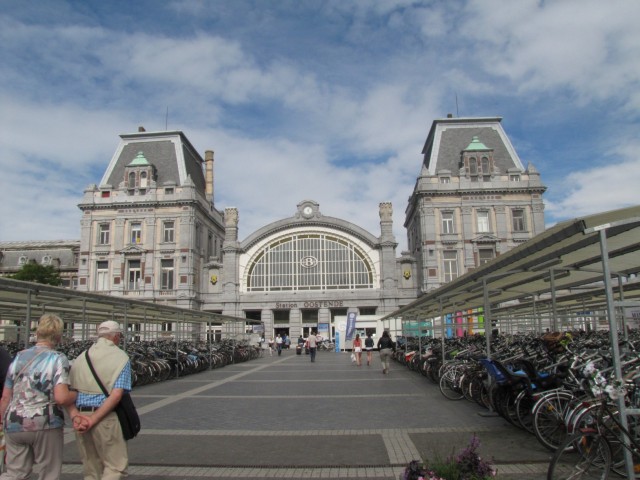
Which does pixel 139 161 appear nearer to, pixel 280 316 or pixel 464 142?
pixel 280 316

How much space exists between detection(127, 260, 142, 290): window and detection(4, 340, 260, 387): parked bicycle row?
82.9 ft

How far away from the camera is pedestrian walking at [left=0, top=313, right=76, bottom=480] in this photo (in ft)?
14.8

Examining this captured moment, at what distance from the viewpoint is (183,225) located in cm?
5031

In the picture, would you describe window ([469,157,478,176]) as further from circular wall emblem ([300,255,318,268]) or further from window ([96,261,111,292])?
window ([96,261,111,292])

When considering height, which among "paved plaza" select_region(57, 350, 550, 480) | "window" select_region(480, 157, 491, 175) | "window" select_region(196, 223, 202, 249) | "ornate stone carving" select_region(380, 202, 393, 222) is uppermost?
"window" select_region(480, 157, 491, 175)

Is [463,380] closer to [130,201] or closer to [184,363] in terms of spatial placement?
[184,363]

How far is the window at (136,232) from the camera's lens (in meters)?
50.4

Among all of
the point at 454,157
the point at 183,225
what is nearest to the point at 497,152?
the point at 454,157

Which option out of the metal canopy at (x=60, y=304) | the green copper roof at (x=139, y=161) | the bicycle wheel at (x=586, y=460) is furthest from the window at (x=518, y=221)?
the bicycle wheel at (x=586, y=460)

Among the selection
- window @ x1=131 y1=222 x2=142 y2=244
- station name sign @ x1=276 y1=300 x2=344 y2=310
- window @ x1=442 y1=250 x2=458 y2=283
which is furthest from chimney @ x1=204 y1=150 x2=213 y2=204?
window @ x1=442 y1=250 x2=458 y2=283

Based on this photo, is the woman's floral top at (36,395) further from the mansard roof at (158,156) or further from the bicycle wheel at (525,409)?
the mansard roof at (158,156)

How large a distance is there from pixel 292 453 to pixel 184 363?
45.3 feet

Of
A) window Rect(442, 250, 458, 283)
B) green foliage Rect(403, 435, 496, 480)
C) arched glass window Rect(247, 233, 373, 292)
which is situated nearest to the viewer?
green foliage Rect(403, 435, 496, 480)

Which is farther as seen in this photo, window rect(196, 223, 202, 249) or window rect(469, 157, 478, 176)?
window rect(196, 223, 202, 249)
